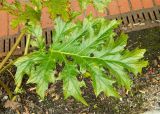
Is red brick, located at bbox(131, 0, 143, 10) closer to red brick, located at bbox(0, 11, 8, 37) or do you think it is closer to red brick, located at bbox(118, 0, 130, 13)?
red brick, located at bbox(118, 0, 130, 13)

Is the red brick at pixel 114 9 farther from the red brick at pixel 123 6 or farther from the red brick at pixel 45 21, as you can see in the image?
the red brick at pixel 45 21

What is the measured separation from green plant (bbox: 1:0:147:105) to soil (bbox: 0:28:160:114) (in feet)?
2.35

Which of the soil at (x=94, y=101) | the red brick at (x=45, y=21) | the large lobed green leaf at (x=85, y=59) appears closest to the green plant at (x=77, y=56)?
the large lobed green leaf at (x=85, y=59)

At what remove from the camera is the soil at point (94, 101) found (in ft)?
9.39

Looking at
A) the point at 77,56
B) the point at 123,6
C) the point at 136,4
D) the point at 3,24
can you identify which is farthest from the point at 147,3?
the point at 77,56

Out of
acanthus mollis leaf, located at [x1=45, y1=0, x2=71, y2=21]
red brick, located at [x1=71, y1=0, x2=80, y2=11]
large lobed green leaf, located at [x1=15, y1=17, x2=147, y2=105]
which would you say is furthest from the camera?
red brick, located at [x1=71, y1=0, x2=80, y2=11]

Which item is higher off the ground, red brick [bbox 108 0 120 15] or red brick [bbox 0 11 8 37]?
red brick [bbox 0 11 8 37]

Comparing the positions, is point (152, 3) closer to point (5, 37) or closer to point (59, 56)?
point (5, 37)

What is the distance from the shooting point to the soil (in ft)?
9.39

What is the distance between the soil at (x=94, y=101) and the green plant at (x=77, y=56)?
2.35 ft

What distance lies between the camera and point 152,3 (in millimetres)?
3500

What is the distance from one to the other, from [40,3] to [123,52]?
0.60 m

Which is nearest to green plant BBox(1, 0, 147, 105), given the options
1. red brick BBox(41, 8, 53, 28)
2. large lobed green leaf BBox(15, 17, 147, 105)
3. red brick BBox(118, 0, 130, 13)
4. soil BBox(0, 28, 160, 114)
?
large lobed green leaf BBox(15, 17, 147, 105)

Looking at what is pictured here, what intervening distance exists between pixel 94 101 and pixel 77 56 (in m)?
0.81
